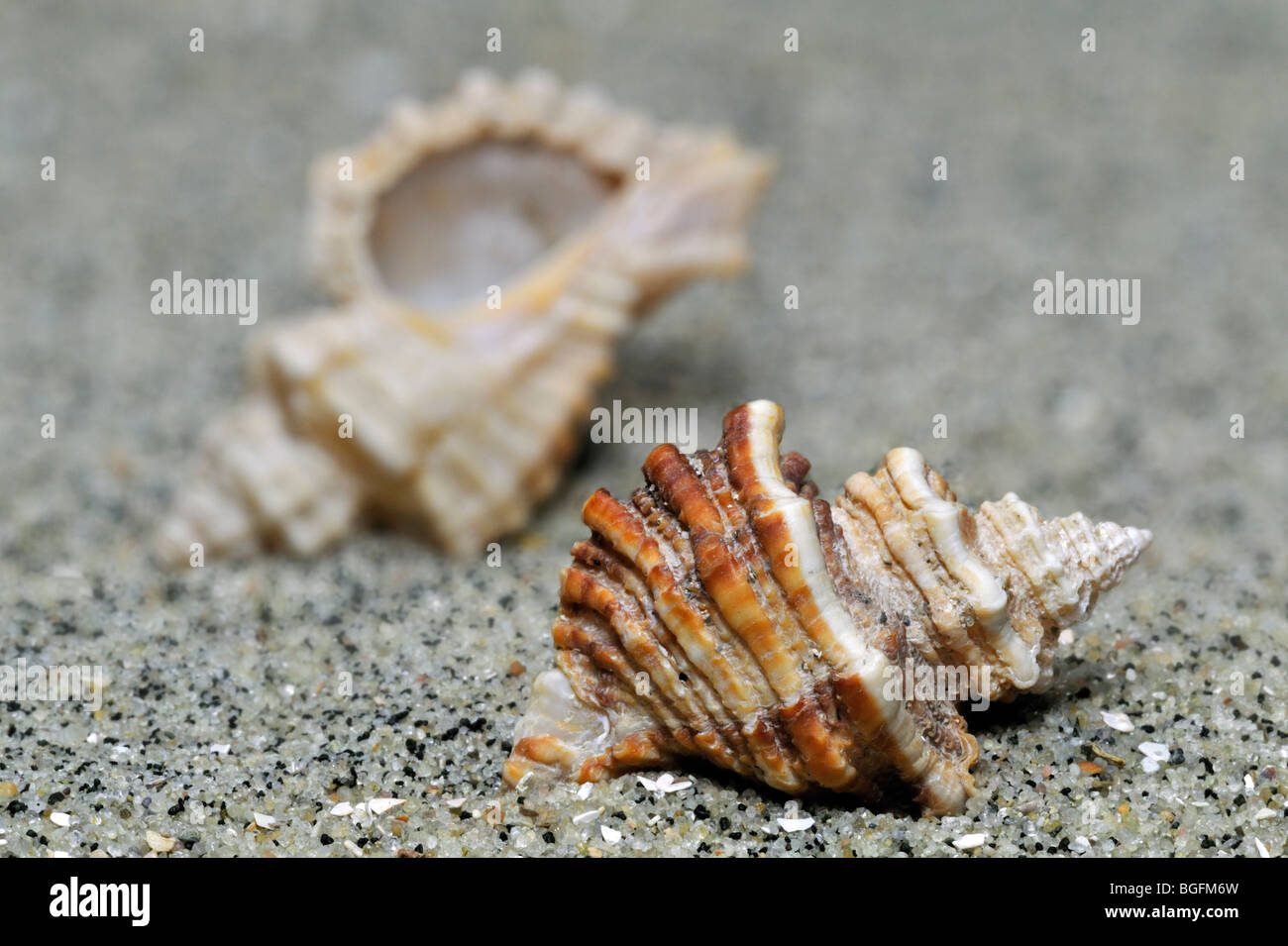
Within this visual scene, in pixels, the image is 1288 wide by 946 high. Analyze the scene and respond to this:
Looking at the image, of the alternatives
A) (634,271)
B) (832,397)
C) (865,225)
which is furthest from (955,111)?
(634,271)

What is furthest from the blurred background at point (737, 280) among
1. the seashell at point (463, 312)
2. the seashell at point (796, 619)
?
the seashell at point (796, 619)

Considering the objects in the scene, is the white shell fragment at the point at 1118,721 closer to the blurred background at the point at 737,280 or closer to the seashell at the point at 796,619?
the seashell at the point at 796,619

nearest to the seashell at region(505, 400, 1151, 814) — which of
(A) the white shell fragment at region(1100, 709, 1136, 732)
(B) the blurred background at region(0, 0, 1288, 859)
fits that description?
(A) the white shell fragment at region(1100, 709, 1136, 732)

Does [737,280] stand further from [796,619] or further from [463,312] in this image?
[796,619]

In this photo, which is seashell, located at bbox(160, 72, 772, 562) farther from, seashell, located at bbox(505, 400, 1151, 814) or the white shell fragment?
the white shell fragment

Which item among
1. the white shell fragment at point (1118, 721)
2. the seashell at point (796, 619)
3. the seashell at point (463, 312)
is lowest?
the white shell fragment at point (1118, 721)
